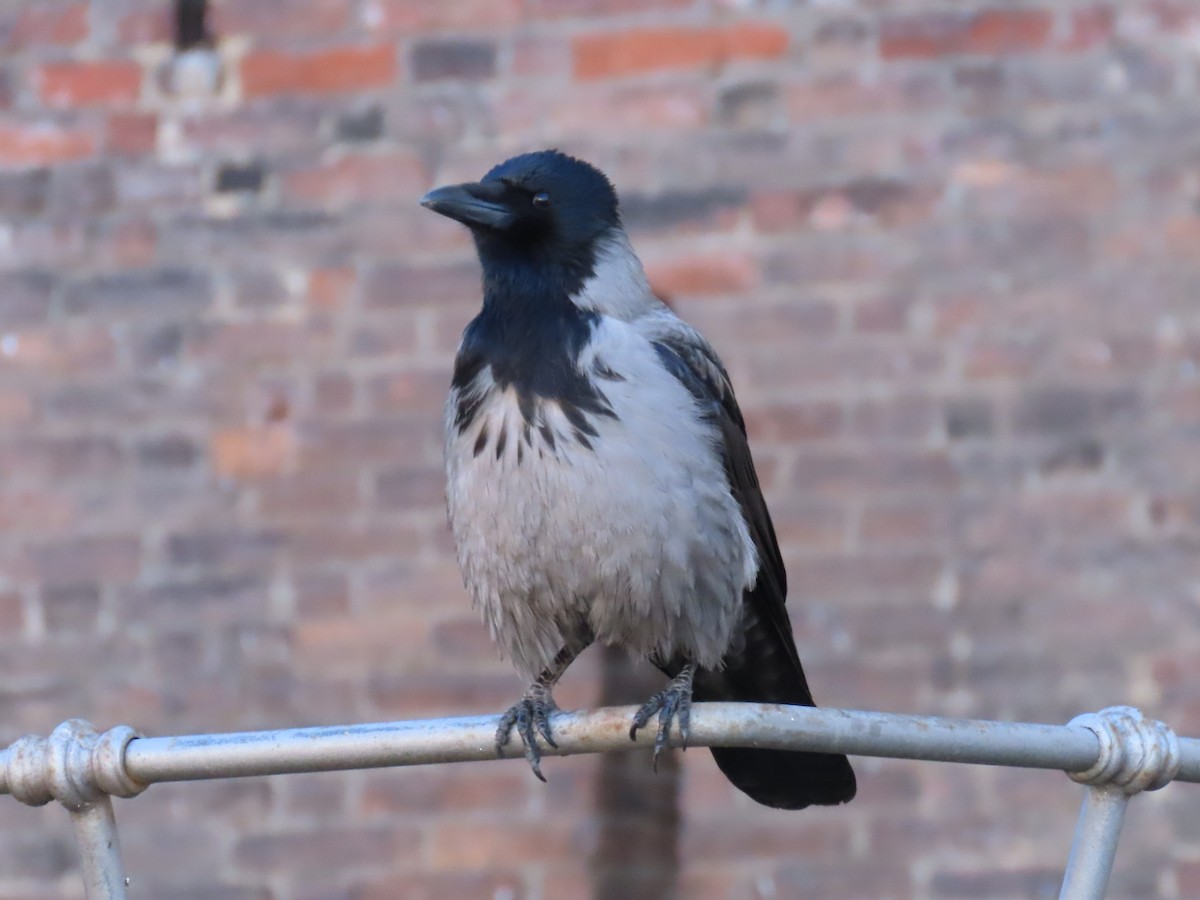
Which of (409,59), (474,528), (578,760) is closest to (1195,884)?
(578,760)

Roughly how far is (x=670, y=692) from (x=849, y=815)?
32.0 inches

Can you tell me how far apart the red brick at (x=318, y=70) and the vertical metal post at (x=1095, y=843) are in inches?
84.1

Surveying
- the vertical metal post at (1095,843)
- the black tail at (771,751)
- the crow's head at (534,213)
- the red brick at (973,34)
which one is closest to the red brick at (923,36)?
the red brick at (973,34)

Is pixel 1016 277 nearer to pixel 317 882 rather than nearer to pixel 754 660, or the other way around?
pixel 754 660

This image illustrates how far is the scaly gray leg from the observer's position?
2027 millimetres

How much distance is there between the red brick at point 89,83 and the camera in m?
3.33

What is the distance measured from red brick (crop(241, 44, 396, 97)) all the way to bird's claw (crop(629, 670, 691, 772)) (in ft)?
4.76

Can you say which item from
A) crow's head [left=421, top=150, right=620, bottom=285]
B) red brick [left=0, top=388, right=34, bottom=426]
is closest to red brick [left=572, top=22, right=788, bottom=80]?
crow's head [left=421, top=150, right=620, bottom=285]

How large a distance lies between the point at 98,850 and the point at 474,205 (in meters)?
1.25

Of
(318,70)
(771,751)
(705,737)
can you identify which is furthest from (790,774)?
(318,70)

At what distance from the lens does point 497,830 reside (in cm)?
307

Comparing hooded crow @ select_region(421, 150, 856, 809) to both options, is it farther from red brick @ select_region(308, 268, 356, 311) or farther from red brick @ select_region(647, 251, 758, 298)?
red brick @ select_region(308, 268, 356, 311)

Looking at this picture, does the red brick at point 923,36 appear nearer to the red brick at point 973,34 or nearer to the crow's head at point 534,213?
the red brick at point 973,34

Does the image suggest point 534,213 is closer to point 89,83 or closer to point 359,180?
point 359,180
